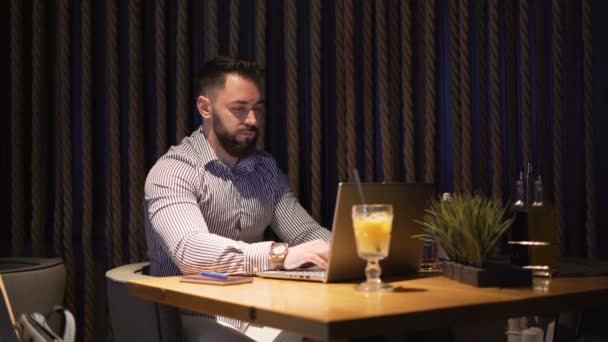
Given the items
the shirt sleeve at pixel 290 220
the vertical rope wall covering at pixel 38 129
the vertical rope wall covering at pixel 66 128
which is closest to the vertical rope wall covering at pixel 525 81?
the shirt sleeve at pixel 290 220

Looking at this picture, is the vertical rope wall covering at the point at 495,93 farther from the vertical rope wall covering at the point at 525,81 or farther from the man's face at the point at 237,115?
the man's face at the point at 237,115

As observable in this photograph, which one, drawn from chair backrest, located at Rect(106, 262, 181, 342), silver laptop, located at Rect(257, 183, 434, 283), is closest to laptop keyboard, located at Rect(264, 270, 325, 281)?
silver laptop, located at Rect(257, 183, 434, 283)

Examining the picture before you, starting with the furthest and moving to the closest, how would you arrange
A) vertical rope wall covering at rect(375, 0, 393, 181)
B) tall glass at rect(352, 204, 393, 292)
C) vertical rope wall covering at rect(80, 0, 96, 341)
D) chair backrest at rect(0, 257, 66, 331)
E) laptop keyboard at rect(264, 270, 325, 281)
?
vertical rope wall covering at rect(80, 0, 96, 341) < vertical rope wall covering at rect(375, 0, 393, 181) < chair backrest at rect(0, 257, 66, 331) < laptop keyboard at rect(264, 270, 325, 281) < tall glass at rect(352, 204, 393, 292)

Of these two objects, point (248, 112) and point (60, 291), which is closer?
point (248, 112)

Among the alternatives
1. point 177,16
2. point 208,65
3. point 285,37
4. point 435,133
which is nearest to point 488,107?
point 435,133

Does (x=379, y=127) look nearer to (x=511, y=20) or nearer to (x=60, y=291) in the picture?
(x=511, y=20)

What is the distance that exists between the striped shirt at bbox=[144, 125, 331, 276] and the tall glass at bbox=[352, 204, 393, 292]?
465 millimetres


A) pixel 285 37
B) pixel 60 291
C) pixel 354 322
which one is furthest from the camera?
pixel 285 37

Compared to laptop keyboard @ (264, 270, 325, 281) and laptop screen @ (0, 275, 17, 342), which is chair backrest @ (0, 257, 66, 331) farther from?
laptop keyboard @ (264, 270, 325, 281)

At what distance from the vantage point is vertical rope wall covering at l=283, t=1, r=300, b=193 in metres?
3.13

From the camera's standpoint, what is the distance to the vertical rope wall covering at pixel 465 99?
3.00 metres

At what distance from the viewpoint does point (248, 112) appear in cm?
278

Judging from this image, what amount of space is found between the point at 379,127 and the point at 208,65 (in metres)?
0.73

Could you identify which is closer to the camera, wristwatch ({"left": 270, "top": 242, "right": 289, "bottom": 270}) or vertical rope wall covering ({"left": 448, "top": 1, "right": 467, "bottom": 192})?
wristwatch ({"left": 270, "top": 242, "right": 289, "bottom": 270})
